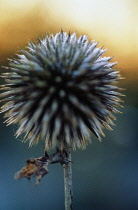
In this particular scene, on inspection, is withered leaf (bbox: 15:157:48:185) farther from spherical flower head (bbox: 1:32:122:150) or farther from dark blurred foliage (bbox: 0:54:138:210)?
dark blurred foliage (bbox: 0:54:138:210)

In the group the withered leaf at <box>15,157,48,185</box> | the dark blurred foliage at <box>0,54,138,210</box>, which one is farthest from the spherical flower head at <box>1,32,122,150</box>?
the dark blurred foliage at <box>0,54,138,210</box>

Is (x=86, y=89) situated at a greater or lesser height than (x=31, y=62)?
lesser

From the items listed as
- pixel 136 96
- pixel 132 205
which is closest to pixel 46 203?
pixel 132 205

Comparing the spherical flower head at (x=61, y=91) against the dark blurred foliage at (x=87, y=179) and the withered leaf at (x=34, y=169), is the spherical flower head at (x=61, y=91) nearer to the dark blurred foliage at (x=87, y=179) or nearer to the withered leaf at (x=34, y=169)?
the withered leaf at (x=34, y=169)

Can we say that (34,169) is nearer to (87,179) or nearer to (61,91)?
(61,91)

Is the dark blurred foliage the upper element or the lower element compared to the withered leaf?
upper

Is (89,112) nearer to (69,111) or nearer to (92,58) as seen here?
(69,111)

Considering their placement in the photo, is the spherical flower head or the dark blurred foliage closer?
the spherical flower head

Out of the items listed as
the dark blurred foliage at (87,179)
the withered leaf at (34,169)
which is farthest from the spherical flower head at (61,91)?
the dark blurred foliage at (87,179)
